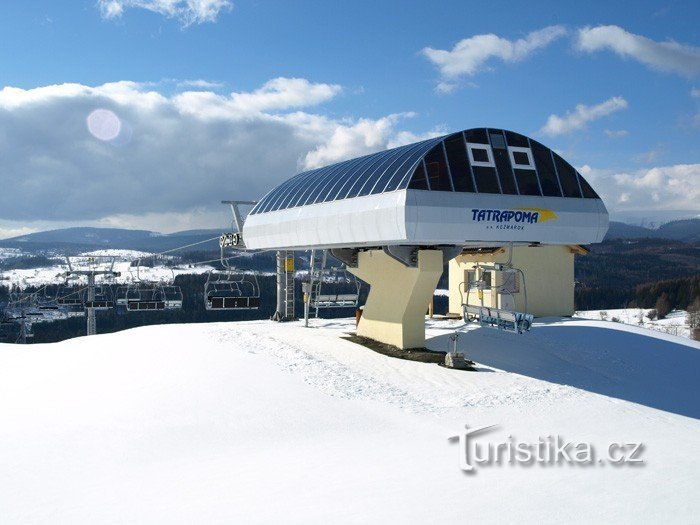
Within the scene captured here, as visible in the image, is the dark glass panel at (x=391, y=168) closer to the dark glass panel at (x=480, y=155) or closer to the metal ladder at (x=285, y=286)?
the dark glass panel at (x=480, y=155)

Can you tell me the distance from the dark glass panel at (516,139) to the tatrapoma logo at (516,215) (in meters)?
2.35

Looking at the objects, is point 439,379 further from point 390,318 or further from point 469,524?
point 469,524

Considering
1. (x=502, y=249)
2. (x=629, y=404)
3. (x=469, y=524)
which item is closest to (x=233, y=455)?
(x=469, y=524)

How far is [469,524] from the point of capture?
402 inches

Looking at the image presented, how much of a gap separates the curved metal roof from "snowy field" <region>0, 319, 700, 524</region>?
20.0ft

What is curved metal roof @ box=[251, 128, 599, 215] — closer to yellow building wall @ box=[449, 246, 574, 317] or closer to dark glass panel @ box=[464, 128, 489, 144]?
dark glass panel @ box=[464, 128, 489, 144]

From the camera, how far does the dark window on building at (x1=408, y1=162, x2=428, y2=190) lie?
65.2 ft

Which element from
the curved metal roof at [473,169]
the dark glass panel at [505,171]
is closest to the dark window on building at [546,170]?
the curved metal roof at [473,169]

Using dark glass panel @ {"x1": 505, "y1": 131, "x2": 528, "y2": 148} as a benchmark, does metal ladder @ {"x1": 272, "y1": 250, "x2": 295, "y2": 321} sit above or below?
below

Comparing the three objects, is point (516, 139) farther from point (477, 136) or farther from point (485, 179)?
point (485, 179)

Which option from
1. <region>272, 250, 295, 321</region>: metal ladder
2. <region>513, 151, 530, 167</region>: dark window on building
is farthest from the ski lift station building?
<region>272, 250, 295, 321</region>: metal ladder

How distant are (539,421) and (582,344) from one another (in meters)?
10.9

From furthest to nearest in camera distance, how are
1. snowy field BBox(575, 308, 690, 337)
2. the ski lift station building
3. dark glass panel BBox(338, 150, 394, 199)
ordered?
snowy field BBox(575, 308, 690, 337), dark glass panel BBox(338, 150, 394, 199), the ski lift station building

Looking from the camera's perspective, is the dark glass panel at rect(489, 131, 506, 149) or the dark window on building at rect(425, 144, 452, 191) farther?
the dark glass panel at rect(489, 131, 506, 149)
